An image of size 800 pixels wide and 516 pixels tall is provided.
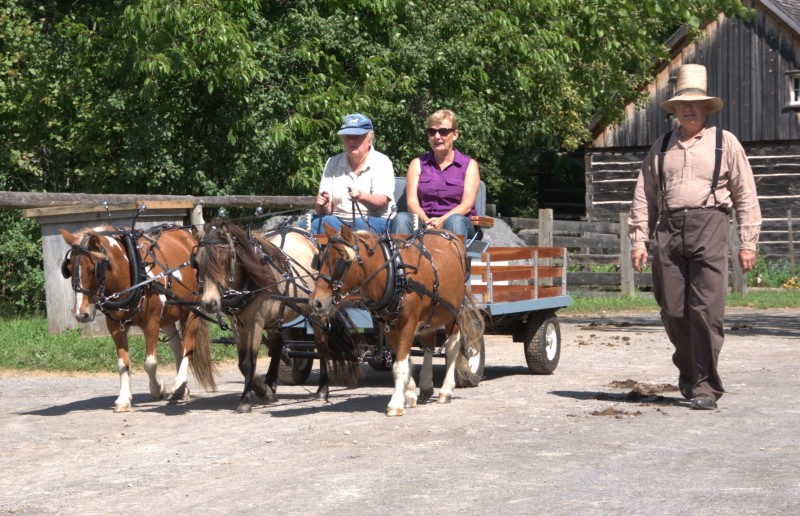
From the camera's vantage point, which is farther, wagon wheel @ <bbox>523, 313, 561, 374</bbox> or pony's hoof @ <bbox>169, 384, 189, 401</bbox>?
wagon wheel @ <bbox>523, 313, 561, 374</bbox>

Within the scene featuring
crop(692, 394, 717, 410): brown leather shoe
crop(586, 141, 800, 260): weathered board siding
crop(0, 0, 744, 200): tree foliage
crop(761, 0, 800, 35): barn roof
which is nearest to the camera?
crop(692, 394, 717, 410): brown leather shoe

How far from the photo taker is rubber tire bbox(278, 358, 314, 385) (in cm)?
1244

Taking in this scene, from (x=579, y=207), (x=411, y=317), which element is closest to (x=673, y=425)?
(x=411, y=317)

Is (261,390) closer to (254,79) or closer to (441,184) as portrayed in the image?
(441,184)

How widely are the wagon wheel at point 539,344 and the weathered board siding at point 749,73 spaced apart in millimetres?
23962

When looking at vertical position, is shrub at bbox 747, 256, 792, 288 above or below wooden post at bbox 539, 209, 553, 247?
below

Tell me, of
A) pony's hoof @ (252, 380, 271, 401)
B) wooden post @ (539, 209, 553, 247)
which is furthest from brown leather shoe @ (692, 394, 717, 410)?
wooden post @ (539, 209, 553, 247)

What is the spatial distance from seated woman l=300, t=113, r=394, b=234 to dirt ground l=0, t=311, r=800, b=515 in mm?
1438

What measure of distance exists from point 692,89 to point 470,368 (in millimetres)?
3071

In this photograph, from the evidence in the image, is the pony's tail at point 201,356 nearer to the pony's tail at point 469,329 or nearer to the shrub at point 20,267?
the pony's tail at point 469,329

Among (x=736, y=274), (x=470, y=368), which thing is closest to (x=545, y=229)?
(x=736, y=274)

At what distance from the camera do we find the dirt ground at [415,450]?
673 centimetres

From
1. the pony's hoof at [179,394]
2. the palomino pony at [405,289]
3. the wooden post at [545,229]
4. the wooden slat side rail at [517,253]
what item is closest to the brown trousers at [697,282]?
the palomino pony at [405,289]

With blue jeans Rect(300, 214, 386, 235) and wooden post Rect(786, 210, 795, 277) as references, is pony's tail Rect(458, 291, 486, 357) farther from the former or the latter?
wooden post Rect(786, 210, 795, 277)
